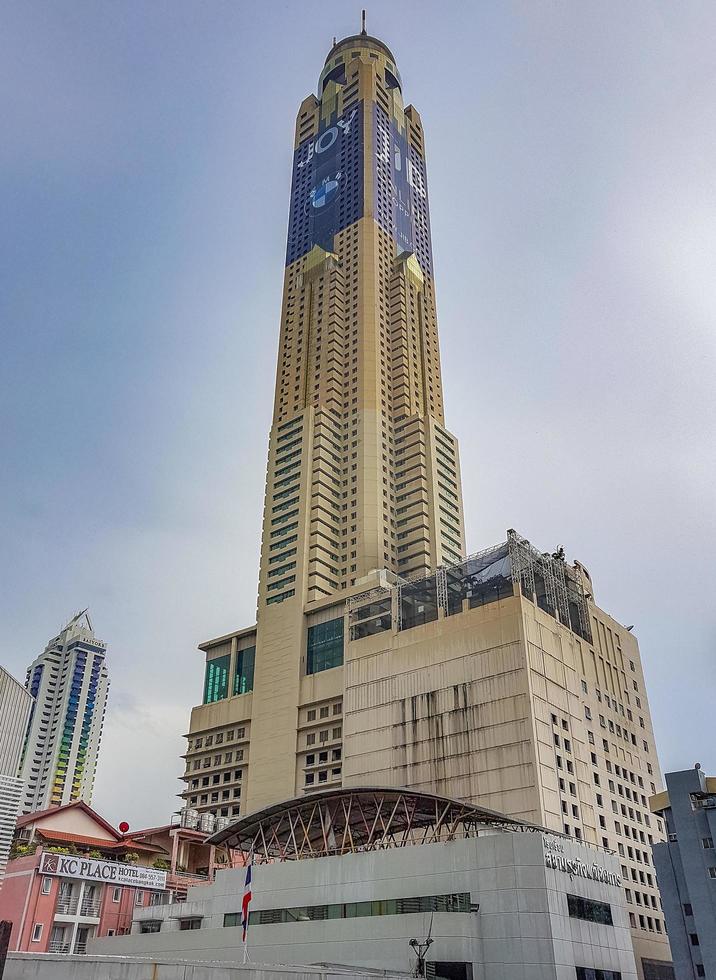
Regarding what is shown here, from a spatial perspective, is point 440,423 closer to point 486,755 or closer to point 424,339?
point 424,339

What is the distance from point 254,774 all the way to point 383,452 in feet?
192

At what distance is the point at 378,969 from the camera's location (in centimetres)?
5141

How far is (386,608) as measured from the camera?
381 ft

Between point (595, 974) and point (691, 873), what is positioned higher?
point (691, 873)

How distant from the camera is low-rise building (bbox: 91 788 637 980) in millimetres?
51594

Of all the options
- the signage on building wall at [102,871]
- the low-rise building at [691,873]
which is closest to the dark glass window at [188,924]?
the signage on building wall at [102,871]

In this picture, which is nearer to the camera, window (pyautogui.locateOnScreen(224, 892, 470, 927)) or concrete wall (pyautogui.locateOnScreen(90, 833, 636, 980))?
concrete wall (pyautogui.locateOnScreen(90, 833, 636, 980))

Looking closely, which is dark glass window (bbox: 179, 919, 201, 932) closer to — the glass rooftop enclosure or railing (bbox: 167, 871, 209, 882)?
railing (bbox: 167, 871, 209, 882)

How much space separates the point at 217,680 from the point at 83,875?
67941 mm

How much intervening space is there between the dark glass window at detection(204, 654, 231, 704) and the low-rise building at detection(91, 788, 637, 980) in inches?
2581

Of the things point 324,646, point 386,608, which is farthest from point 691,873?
point 324,646

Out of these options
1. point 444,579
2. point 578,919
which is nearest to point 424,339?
point 444,579

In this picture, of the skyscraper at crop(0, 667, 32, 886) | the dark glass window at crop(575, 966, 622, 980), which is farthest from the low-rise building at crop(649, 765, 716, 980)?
the skyscraper at crop(0, 667, 32, 886)

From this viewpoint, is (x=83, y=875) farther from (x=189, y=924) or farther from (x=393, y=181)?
(x=393, y=181)
